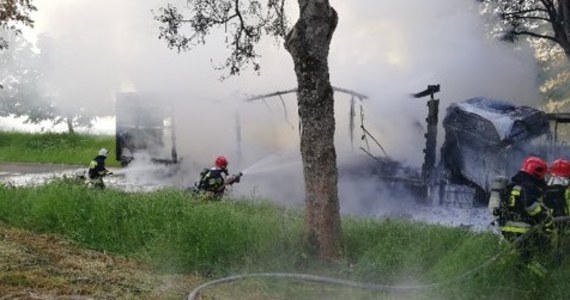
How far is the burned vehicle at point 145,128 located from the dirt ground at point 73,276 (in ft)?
27.6

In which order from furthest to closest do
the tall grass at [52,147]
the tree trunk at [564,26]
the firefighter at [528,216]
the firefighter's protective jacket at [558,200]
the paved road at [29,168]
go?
the tall grass at [52,147] → the paved road at [29,168] → the tree trunk at [564,26] → the firefighter's protective jacket at [558,200] → the firefighter at [528,216]

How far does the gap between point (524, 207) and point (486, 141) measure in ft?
18.5

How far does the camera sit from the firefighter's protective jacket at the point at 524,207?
6.15 meters

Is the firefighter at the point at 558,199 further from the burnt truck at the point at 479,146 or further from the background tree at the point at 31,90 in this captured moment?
the background tree at the point at 31,90

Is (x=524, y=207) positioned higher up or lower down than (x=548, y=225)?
higher up

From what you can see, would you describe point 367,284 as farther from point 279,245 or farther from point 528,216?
point 528,216

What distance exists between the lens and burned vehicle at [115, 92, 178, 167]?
16.2 m

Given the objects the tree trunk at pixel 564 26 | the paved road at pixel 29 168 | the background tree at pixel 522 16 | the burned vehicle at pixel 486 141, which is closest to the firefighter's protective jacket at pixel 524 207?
the burned vehicle at pixel 486 141

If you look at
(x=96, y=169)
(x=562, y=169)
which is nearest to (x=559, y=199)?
(x=562, y=169)

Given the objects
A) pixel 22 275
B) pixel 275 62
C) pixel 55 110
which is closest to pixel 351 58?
pixel 275 62

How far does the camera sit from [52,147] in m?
27.4

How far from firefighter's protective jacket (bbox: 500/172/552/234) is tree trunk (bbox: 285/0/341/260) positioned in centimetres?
184

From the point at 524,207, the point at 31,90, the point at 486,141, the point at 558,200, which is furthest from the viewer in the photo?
the point at 31,90

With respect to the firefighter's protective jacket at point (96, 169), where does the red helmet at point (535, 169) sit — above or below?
above
